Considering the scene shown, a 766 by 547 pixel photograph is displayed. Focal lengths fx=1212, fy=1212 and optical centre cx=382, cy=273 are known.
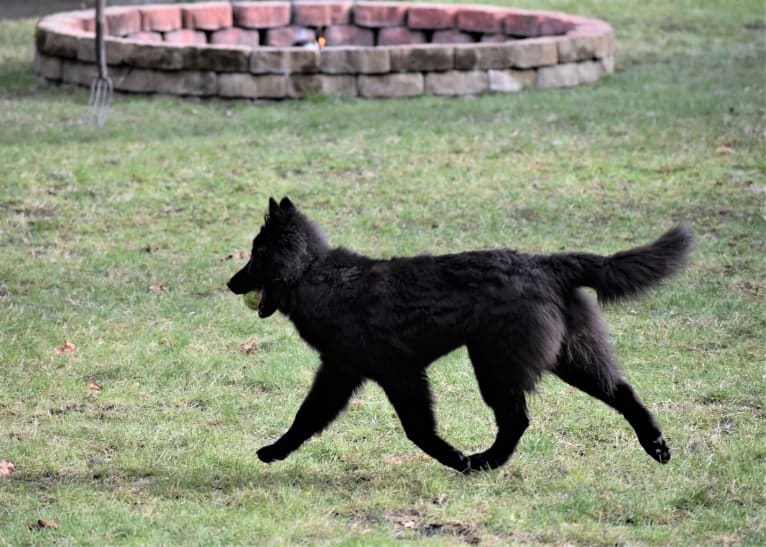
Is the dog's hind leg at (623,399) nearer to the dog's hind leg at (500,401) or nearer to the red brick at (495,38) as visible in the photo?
the dog's hind leg at (500,401)

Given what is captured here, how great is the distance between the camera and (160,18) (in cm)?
1606

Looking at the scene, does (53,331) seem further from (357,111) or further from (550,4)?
(550,4)

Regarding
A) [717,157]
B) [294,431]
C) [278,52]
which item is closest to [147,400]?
[294,431]

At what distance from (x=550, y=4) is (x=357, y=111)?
846 cm

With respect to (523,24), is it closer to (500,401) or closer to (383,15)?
(383,15)

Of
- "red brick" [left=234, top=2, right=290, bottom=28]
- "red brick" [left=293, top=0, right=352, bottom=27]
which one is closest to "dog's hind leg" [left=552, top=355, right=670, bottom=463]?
"red brick" [left=234, top=2, right=290, bottom=28]

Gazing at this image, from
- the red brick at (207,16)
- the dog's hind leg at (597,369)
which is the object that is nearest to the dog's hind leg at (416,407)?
the dog's hind leg at (597,369)

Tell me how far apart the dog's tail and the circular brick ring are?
910 centimetres

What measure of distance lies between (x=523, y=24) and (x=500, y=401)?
38.4ft

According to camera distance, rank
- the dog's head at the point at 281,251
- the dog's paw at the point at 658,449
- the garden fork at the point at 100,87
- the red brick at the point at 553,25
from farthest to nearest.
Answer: the red brick at the point at 553,25
the garden fork at the point at 100,87
the dog's head at the point at 281,251
the dog's paw at the point at 658,449

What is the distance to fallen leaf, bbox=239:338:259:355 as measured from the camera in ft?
24.3

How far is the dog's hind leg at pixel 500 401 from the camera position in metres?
5.17

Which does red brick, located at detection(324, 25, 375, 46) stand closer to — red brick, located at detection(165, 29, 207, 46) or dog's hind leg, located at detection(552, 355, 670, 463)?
red brick, located at detection(165, 29, 207, 46)

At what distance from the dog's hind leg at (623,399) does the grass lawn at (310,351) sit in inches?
5.6
